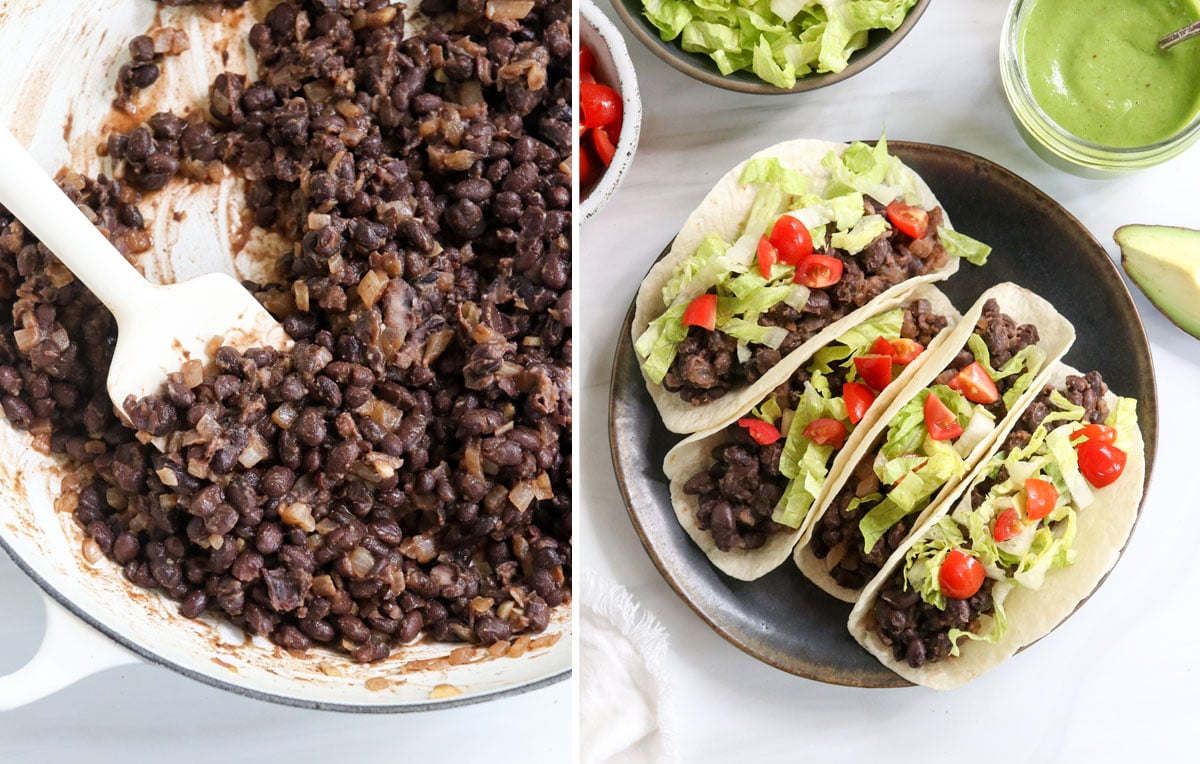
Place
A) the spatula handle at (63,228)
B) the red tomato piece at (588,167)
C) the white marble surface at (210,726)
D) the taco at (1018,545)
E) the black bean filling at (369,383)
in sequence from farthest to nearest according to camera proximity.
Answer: the red tomato piece at (588,167) < the taco at (1018,545) < the white marble surface at (210,726) < the black bean filling at (369,383) < the spatula handle at (63,228)

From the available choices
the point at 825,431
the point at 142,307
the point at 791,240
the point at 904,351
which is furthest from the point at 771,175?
the point at 142,307

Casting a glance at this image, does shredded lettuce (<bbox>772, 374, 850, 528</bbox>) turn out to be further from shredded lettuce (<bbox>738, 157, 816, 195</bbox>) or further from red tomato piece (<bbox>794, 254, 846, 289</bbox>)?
shredded lettuce (<bbox>738, 157, 816, 195</bbox>)

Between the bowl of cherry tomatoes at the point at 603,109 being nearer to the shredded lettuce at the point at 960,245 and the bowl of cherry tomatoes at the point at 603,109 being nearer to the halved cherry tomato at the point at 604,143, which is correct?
the halved cherry tomato at the point at 604,143

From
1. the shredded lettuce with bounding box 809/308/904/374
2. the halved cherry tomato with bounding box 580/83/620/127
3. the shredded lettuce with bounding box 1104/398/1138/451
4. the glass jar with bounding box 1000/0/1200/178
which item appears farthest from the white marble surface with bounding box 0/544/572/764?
the glass jar with bounding box 1000/0/1200/178

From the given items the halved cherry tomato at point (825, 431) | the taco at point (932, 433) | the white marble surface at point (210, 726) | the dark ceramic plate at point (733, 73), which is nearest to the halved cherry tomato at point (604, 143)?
the dark ceramic plate at point (733, 73)

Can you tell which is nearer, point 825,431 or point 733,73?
point 825,431

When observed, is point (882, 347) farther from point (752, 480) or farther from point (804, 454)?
point (752, 480)
